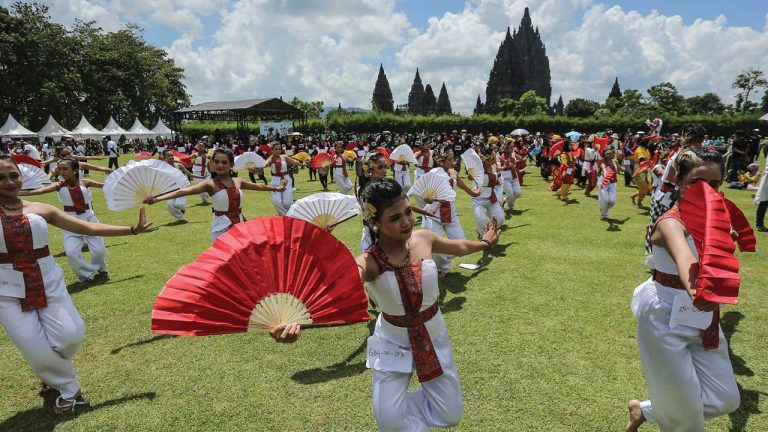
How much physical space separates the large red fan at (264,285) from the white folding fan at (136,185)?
11.1ft

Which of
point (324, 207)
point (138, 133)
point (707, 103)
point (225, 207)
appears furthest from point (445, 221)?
point (707, 103)

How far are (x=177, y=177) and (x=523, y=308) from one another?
483 centimetres

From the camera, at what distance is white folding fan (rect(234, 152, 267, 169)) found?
12594 millimetres

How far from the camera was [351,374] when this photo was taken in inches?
177

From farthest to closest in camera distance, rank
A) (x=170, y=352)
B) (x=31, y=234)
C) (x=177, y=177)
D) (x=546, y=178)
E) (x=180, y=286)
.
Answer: (x=546, y=178) → (x=177, y=177) → (x=170, y=352) → (x=31, y=234) → (x=180, y=286)

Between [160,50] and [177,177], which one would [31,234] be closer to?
[177,177]

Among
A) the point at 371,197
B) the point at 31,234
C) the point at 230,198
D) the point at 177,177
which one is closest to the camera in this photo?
the point at 371,197

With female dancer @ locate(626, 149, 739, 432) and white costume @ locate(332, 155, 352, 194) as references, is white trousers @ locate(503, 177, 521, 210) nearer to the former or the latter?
white costume @ locate(332, 155, 352, 194)

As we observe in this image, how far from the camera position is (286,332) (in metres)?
2.48

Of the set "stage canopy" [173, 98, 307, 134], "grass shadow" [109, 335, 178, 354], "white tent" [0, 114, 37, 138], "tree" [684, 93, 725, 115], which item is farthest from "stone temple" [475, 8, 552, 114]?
"grass shadow" [109, 335, 178, 354]

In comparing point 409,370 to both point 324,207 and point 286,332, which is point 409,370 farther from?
point 324,207

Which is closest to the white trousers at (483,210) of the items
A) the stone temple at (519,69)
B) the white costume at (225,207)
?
the white costume at (225,207)

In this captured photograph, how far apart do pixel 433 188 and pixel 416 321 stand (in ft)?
14.1

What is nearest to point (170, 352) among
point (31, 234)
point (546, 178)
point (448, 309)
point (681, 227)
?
point (31, 234)
